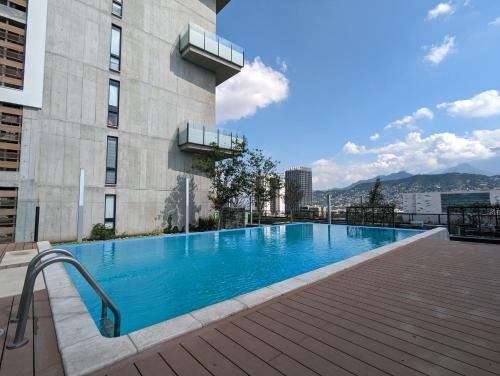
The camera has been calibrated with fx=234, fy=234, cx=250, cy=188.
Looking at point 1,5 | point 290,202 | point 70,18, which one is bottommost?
point 290,202

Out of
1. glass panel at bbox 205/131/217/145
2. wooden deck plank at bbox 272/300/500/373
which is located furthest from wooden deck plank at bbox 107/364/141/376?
glass panel at bbox 205/131/217/145

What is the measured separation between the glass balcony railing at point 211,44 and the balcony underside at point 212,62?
195mm

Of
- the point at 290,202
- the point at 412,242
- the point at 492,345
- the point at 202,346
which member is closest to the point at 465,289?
the point at 492,345

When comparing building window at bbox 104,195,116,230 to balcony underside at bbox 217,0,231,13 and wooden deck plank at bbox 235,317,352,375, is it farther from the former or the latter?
balcony underside at bbox 217,0,231,13

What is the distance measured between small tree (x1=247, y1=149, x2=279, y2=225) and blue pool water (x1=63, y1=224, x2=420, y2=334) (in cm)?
620

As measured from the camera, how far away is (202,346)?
2.32 metres

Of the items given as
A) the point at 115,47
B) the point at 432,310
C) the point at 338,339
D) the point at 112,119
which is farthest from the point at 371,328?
the point at 115,47

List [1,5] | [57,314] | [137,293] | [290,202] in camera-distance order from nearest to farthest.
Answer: [57,314], [137,293], [1,5], [290,202]

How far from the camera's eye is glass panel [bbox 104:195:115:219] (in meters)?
12.2

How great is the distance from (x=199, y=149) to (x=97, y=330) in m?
13.4

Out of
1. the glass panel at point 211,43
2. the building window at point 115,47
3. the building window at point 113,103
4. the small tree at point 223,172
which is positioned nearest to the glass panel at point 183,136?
the small tree at point 223,172

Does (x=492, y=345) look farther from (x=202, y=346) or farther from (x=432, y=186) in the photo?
(x=432, y=186)

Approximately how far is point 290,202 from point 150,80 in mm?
15562

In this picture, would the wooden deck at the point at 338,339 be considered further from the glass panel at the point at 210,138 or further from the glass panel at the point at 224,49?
the glass panel at the point at 224,49
